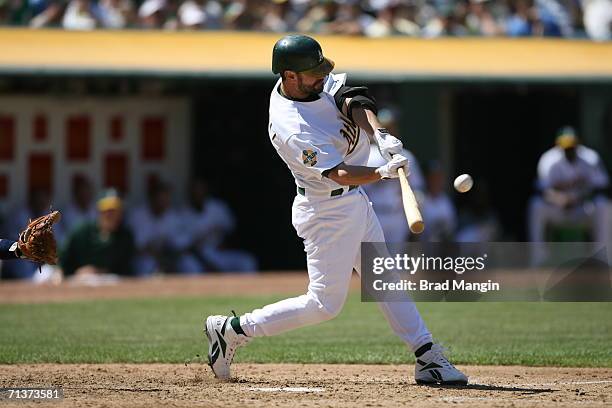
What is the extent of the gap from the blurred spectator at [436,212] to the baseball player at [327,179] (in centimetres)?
727

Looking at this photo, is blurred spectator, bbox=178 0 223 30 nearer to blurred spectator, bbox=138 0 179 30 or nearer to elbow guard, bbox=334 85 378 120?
blurred spectator, bbox=138 0 179 30

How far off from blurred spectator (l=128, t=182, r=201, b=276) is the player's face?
7.85m

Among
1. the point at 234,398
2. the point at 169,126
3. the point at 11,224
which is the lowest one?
the point at 234,398

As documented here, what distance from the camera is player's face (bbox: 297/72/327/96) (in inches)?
231

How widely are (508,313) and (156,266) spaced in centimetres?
496

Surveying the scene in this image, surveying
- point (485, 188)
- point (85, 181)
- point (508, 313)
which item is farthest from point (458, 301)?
point (85, 181)

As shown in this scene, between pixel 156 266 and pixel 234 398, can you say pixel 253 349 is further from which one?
pixel 156 266

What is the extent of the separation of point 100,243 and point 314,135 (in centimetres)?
690

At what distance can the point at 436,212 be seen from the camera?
43.9 feet

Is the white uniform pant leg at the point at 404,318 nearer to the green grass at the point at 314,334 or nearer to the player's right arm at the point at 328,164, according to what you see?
the player's right arm at the point at 328,164

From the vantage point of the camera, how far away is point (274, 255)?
14852 mm

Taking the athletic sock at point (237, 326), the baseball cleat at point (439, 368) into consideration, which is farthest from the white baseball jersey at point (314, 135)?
the baseball cleat at point (439, 368)

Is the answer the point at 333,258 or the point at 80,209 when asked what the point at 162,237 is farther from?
the point at 333,258

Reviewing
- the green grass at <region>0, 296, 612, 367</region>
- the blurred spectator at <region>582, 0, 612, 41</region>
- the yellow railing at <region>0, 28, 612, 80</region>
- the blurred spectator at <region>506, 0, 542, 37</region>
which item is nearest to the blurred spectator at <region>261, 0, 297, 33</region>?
the yellow railing at <region>0, 28, 612, 80</region>
